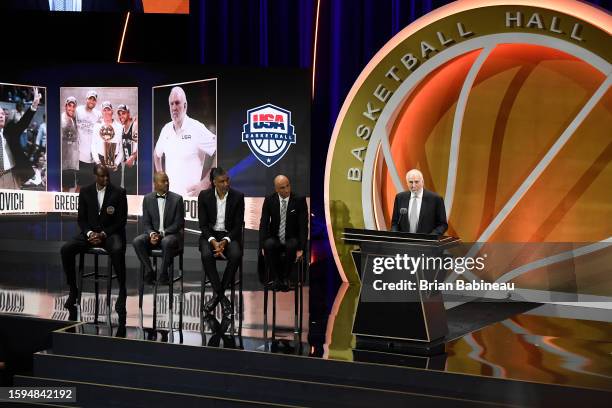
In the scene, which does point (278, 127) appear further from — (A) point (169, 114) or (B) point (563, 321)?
(B) point (563, 321)

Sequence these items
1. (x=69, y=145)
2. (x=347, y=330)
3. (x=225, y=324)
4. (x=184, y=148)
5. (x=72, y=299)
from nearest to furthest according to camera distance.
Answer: (x=347, y=330)
(x=225, y=324)
(x=72, y=299)
(x=184, y=148)
(x=69, y=145)

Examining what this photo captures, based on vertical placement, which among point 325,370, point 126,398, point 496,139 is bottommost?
point 126,398

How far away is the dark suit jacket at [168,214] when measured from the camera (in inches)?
254

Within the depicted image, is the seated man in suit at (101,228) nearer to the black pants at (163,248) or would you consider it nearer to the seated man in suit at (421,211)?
the black pants at (163,248)

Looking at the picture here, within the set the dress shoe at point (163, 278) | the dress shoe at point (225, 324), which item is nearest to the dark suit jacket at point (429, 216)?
the dress shoe at point (225, 324)

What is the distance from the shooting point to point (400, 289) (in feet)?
17.0

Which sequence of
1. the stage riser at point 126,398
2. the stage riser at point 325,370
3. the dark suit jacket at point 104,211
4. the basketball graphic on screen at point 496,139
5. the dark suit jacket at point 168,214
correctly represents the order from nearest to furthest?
the stage riser at point 325,370
the stage riser at point 126,398
the dark suit jacket at point 168,214
the dark suit jacket at point 104,211
the basketball graphic on screen at point 496,139

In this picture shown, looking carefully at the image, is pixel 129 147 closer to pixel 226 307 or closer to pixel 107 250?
pixel 107 250

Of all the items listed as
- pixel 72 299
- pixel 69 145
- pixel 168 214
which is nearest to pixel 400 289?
pixel 168 214

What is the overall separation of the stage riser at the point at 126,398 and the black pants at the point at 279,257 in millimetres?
1441

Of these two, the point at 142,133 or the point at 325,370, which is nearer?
the point at 325,370

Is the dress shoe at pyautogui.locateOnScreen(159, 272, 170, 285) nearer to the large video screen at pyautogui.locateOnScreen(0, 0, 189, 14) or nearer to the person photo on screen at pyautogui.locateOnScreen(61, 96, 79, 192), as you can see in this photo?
the person photo on screen at pyautogui.locateOnScreen(61, 96, 79, 192)

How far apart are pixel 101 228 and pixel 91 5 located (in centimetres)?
323

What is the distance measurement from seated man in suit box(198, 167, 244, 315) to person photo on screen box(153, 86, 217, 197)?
1527 mm
